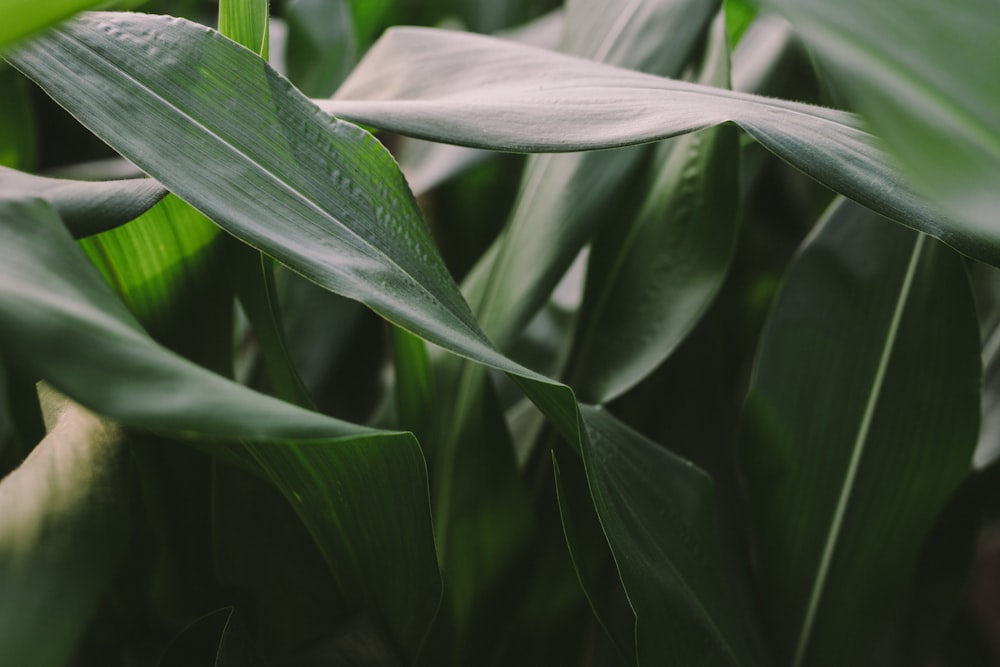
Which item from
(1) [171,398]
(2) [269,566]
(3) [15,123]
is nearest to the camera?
(1) [171,398]

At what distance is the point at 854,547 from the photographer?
46cm

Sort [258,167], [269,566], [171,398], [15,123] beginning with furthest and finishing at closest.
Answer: [15,123] → [269,566] → [258,167] → [171,398]

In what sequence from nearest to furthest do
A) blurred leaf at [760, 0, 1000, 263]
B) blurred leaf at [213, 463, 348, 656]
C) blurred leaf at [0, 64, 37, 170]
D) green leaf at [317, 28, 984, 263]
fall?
blurred leaf at [760, 0, 1000, 263]
green leaf at [317, 28, 984, 263]
blurred leaf at [213, 463, 348, 656]
blurred leaf at [0, 64, 37, 170]

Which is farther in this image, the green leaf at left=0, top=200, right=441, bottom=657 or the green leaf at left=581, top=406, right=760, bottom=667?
the green leaf at left=581, top=406, right=760, bottom=667

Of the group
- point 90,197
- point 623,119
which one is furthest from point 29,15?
point 623,119

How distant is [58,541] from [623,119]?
24 centimetres

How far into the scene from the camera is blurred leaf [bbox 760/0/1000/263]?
17 centimetres

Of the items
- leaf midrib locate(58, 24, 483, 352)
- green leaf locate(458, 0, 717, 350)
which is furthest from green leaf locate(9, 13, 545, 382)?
green leaf locate(458, 0, 717, 350)

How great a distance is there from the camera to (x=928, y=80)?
0.61ft

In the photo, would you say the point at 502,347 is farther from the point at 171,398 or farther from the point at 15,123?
the point at 15,123

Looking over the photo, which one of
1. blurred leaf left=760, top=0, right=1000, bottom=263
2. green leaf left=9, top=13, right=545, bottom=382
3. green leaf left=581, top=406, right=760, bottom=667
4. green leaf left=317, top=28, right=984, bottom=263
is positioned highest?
blurred leaf left=760, top=0, right=1000, bottom=263

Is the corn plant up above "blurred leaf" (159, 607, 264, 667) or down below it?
above

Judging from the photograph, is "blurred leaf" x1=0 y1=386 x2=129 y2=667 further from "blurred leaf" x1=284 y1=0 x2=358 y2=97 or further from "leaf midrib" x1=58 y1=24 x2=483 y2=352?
"blurred leaf" x1=284 y1=0 x2=358 y2=97

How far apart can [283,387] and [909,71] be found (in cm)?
28
